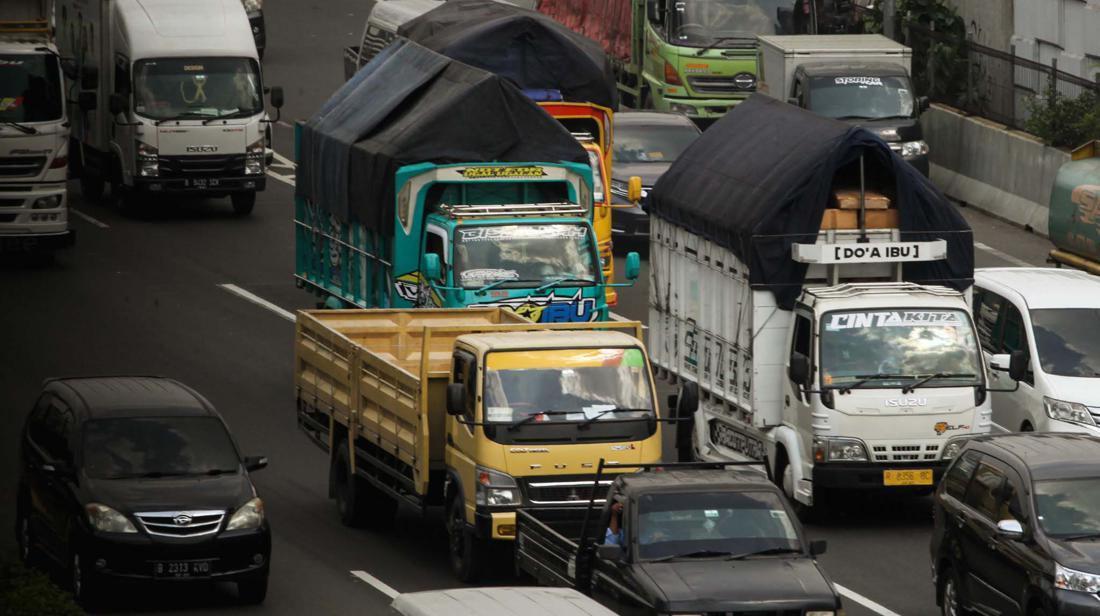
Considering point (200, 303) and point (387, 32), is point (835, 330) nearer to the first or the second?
point (200, 303)

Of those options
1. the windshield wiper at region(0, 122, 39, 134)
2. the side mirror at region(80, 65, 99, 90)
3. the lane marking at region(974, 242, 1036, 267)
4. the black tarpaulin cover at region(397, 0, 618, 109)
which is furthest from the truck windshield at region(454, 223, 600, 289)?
the side mirror at region(80, 65, 99, 90)

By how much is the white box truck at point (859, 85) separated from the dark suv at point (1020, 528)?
18.7 m

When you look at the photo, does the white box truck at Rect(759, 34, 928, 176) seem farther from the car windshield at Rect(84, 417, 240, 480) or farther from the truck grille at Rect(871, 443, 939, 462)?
the car windshield at Rect(84, 417, 240, 480)

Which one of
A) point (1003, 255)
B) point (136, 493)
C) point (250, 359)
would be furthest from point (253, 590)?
point (1003, 255)

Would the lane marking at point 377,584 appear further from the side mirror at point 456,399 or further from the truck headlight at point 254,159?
the truck headlight at point 254,159

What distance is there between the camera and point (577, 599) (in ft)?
40.8

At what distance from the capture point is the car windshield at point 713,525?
644 inches

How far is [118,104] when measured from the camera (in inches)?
1484

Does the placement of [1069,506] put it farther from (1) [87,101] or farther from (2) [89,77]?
(2) [89,77]

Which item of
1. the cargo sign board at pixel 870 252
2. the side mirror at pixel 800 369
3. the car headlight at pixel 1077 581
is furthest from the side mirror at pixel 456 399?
the car headlight at pixel 1077 581

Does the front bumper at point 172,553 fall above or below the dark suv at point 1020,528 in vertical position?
below

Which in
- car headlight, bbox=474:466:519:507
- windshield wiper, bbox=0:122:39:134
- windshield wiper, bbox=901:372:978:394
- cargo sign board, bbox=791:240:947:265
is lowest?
car headlight, bbox=474:466:519:507

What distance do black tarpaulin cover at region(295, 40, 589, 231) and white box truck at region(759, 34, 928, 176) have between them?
941cm

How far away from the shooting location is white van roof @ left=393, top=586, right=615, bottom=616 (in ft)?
38.9
